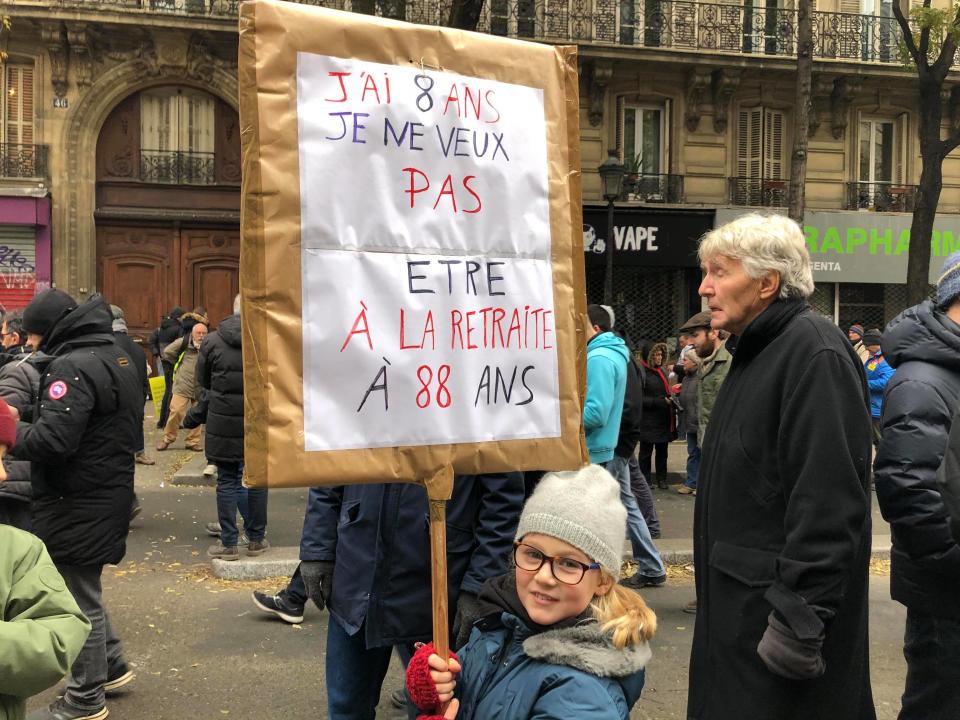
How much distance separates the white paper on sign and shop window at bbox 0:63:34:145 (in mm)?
18669

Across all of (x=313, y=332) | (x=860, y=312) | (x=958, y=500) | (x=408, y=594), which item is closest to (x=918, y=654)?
(x=958, y=500)

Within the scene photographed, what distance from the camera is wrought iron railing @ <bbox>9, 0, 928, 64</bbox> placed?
19.6 m

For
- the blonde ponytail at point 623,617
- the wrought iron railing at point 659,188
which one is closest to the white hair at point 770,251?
the blonde ponytail at point 623,617

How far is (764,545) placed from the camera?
2488 millimetres

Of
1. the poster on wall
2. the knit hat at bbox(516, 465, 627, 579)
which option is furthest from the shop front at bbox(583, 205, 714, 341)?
the knit hat at bbox(516, 465, 627, 579)

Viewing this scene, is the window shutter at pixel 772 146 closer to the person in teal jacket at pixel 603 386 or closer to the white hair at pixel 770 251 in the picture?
the person in teal jacket at pixel 603 386

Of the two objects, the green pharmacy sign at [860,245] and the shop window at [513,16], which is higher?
the shop window at [513,16]

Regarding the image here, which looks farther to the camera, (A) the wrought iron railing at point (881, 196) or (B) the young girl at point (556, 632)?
Answer: (A) the wrought iron railing at point (881, 196)

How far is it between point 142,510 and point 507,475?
22.8 ft

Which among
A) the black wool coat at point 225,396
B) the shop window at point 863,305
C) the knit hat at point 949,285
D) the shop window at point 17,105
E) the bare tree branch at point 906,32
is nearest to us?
the knit hat at point 949,285

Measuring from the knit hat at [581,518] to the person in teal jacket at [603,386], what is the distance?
131 inches

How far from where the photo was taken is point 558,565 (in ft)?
7.02

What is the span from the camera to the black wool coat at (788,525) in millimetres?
2354

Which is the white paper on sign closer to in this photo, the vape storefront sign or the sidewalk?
the sidewalk
